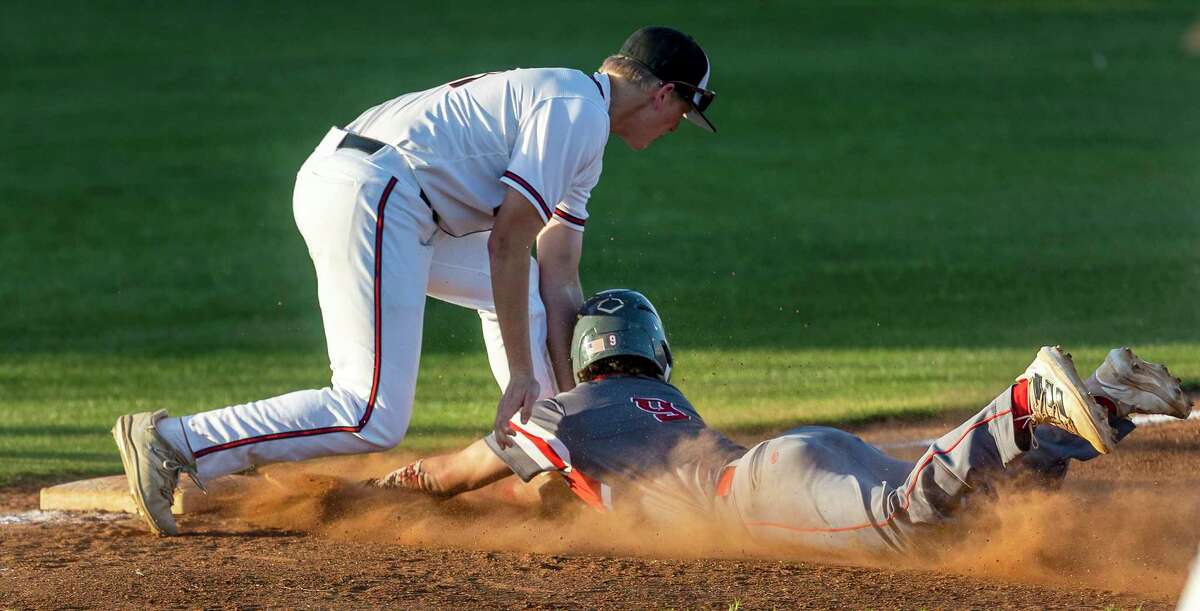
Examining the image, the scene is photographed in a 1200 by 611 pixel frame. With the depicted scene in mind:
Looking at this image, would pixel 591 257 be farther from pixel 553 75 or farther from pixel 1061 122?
pixel 1061 122

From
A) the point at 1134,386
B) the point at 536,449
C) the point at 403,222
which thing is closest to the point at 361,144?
the point at 403,222

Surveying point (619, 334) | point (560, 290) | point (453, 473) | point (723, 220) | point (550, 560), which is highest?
point (723, 220)

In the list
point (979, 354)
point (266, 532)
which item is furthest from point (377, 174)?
point (979, 354)

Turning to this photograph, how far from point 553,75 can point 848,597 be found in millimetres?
2118

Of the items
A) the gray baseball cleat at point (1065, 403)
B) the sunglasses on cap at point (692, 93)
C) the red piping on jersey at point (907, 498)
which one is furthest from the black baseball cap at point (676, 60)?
the gray baseball cleat at point (1065, 403)

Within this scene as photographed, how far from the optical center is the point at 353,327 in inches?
228

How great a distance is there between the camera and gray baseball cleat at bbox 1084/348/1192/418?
4871 millimetres

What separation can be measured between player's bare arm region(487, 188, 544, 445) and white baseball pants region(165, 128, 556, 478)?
386 mm

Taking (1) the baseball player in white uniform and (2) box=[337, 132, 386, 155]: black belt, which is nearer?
(1) the baseball player in white uniform

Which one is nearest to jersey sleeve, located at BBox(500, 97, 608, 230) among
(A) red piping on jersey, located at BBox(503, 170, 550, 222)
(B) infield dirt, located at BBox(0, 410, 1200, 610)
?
(A) red piping on jersey, located at BBox(503, 170, 550, 222)

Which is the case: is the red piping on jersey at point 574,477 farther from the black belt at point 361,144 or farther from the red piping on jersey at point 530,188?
the black belt at point 361,144

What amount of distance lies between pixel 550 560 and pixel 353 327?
3.61ft

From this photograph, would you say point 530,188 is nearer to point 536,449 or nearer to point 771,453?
point 536,449

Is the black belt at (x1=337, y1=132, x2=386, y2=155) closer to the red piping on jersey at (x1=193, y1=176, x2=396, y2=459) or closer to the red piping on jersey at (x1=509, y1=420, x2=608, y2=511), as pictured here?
the red piping on jersey at (x1=193, y1=176, x2=396, y2=459)
